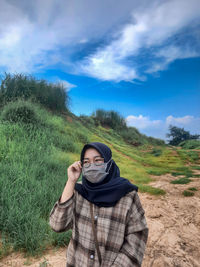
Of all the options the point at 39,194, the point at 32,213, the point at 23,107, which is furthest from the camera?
the point at 23,107

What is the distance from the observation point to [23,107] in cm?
927

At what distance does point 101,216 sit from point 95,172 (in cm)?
38

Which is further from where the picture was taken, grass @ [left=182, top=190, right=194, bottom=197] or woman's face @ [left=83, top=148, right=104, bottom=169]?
grass @ [left=182, top=190, right=194, bottom=197]

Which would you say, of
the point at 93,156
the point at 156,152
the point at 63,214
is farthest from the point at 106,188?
the point at 156,152

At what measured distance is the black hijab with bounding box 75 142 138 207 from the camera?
167cm

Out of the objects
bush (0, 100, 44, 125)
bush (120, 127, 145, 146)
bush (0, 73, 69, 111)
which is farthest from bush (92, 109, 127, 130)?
bush (0, 100, 44, 125)

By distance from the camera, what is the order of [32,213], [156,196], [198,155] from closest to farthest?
[32,213]
[156,196]
[198,155]

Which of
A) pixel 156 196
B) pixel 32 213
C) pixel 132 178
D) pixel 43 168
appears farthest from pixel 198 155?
pixel 32 213

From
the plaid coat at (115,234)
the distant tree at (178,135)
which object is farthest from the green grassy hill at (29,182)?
the distant tree at (178,135)

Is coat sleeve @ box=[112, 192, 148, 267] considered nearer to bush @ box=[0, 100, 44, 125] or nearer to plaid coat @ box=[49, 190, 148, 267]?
plaid coat @ box=[49, 190, 148, 267]

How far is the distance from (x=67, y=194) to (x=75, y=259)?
600mm

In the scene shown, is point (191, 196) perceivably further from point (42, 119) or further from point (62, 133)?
point (42, 119)

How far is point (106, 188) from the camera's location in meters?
1.72

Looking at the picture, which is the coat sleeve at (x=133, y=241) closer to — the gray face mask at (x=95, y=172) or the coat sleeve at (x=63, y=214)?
the gray face mask at (x=95, y=172)
